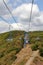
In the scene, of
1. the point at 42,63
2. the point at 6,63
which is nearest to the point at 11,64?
the point at 6,63

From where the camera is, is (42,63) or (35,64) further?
(42,63)

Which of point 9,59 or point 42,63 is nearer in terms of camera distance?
point 42,63

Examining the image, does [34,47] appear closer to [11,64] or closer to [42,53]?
[42,53]

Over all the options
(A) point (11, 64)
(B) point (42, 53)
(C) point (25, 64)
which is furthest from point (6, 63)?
(B) point (42, 53)

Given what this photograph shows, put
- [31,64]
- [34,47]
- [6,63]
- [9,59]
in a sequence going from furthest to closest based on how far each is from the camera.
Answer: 1. [34,47]
2. [9,59]
3. [6,63]
4. [31,64]

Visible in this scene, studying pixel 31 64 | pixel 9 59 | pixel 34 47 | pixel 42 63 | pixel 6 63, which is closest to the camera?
pixel 31 64

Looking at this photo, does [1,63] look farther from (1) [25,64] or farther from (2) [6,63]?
(1) [25,64]

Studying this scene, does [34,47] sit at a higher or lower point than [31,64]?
lower

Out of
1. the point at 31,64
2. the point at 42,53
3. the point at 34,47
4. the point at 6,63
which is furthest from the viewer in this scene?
the point at 34,47

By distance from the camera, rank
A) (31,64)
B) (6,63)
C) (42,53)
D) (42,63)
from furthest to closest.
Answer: (42,53), (6,63), (42,63), (31,64)

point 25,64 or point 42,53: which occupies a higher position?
point 25,64
